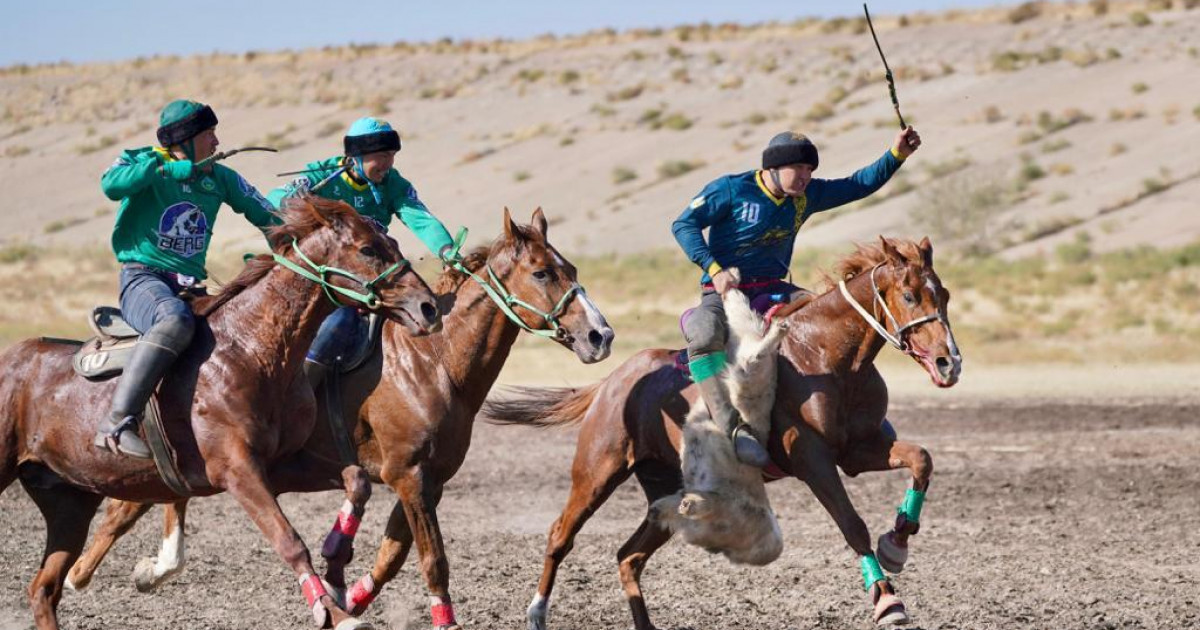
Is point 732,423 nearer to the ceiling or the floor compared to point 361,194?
nearer to the floor

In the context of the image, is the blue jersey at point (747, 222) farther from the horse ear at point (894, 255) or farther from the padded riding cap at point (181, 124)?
the padded riding cap at point (181, 124)

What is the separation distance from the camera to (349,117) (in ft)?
180

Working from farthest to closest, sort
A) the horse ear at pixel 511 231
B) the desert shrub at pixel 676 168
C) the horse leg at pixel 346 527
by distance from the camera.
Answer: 1. the desert shrub at pixel 676 168
2. the horse ear at pixel 511 231
3. the horse leg at pixel 346 527

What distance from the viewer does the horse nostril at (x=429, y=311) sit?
20.7 feet

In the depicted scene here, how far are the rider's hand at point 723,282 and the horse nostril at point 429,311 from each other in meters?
1.86

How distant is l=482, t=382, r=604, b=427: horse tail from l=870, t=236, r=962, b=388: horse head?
5.53ft

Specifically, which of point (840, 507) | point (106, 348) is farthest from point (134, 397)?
point (840, 507)

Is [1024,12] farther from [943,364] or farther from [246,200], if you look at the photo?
[246,200]

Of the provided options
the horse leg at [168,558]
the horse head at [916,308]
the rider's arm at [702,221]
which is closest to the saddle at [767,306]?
the rider's arm at [702,221]

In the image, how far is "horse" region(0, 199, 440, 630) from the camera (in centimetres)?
627

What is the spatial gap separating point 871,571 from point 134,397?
3219 mm

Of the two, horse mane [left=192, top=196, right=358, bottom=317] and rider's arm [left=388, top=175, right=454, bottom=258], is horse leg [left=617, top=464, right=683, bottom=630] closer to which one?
rider's arm [left=388, top=175, right=454, bottom=258]

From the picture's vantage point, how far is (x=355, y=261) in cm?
646

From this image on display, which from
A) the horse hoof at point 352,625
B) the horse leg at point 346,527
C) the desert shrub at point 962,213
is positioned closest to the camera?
the horse hoof at point 352,625
